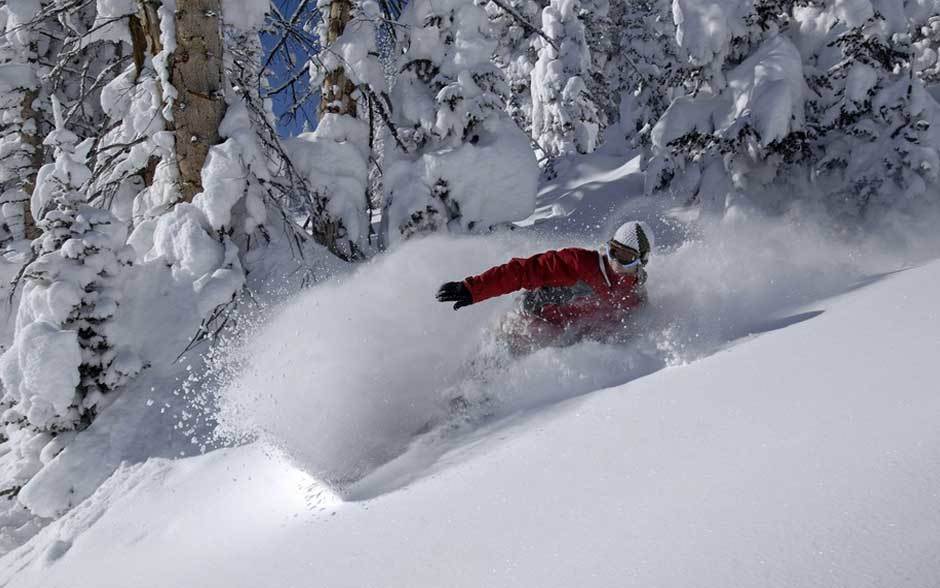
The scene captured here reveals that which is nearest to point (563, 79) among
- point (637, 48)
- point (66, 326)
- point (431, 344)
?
point (637, 48)

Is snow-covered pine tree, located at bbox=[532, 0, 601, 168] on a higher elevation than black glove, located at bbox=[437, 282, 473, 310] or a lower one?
higher

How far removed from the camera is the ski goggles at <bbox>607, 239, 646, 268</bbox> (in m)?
4.92

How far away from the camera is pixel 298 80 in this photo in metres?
9.57

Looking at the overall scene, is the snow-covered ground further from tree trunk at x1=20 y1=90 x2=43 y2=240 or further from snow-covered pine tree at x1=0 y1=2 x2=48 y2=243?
snow-covered pine tree at x1=0 y1=2 x2=48 y2=243

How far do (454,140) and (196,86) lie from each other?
4.02 meters

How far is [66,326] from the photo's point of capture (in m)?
5.30

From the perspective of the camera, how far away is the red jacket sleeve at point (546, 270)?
493 cm

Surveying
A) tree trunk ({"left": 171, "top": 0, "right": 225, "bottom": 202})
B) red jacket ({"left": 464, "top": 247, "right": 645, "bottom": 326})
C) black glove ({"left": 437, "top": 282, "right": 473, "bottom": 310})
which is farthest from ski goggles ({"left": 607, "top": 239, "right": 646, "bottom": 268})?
tree trunk ({"left": 171, "top": 0, "right": 225, "bottom": 202})

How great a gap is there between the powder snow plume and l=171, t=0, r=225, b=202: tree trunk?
190cm

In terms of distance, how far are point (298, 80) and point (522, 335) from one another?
665cm

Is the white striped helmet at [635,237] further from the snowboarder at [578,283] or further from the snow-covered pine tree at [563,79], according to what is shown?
the snow-covered pine tree at [563,79]

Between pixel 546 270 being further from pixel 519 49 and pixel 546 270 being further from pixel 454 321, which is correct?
pixel 519 49

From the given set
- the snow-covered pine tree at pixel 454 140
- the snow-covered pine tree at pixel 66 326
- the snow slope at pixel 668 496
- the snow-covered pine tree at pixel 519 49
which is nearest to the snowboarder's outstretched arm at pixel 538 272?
the snow slope at pixel 668 496

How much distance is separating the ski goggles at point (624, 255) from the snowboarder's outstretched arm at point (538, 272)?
175 mm
